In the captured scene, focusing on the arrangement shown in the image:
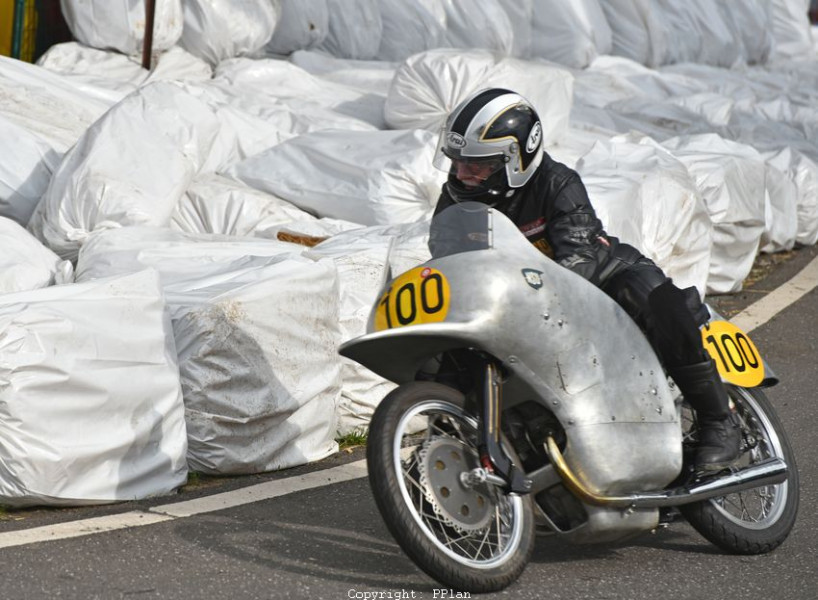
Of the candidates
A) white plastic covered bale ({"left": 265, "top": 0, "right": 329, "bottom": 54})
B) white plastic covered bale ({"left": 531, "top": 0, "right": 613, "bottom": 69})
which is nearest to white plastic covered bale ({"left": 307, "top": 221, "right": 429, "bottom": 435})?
white plastic covered bale ({"left": 265, "top": 0, "right": 329, "bottom": 54})

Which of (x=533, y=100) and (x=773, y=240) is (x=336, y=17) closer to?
(x=533, y=100)

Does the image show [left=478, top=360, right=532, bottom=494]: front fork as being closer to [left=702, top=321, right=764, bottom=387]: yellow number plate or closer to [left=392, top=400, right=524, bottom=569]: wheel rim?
[left=392, top=400, right=524, bottom=569]: wheel rim

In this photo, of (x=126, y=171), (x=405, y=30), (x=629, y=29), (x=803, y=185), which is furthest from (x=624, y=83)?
(x=126, y=171)

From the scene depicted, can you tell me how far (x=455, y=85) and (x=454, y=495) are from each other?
4642mm

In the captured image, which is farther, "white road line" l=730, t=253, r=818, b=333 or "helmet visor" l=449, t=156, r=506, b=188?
"white road line" l=730, t=253, r=818, b=333

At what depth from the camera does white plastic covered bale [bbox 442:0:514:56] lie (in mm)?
10953

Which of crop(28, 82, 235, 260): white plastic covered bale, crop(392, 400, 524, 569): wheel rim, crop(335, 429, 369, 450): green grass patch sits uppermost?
crop(392, 400, 524, 569): wheel rim

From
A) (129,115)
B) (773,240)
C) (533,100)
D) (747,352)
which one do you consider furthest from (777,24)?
(747,352)

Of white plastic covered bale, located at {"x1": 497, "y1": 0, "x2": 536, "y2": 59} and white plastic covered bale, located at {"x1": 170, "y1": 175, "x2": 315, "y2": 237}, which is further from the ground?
white plastic covered bale, located at {"x1": 170, "y1": 175, "x2": 315, "y2": 237}

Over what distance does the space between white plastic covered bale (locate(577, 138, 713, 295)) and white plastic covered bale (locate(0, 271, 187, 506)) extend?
10.1 feet

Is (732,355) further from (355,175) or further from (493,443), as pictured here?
(355,175)

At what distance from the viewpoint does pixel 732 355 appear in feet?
14.5

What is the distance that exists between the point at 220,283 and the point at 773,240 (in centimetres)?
522

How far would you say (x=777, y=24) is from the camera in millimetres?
17391
